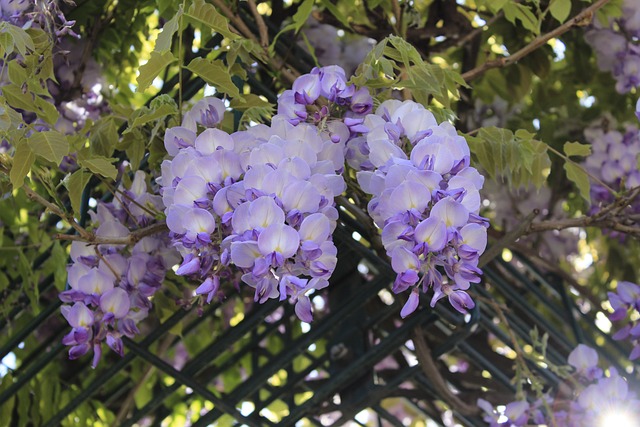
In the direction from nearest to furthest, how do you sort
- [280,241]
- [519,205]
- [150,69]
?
[280,241] < [150,69] < [519,205]

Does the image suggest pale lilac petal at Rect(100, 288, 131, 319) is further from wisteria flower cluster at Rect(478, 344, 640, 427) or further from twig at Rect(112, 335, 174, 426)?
twig at Rect(112, 335, 174, 426)

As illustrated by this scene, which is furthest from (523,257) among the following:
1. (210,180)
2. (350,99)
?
(210,180)

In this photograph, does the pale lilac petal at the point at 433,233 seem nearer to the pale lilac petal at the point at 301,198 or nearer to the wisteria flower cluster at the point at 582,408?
the pale lilac petal at the point at 301,198

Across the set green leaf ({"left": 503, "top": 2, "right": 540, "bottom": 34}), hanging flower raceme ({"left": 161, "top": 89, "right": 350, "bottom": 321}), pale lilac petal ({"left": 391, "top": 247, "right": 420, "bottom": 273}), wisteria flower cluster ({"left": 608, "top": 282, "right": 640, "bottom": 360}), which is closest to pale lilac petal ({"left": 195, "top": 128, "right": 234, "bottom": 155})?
hanging flower raceme ({"left": 161, "top": 89, "right": 350, "bottom": 321})

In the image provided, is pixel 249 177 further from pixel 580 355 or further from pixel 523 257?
pixel 523 257

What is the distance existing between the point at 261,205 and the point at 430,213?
148 mm

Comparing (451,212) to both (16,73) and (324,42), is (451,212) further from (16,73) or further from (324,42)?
(324,42)

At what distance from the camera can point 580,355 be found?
4.84 ft

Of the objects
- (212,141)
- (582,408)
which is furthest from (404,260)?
(582,408)

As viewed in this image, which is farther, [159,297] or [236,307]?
[236,307]

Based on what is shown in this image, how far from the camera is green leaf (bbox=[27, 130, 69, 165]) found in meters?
1.06

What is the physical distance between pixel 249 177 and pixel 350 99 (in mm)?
185

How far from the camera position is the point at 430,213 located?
94 cm

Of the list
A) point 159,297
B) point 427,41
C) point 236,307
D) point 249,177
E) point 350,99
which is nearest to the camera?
point 249,177
